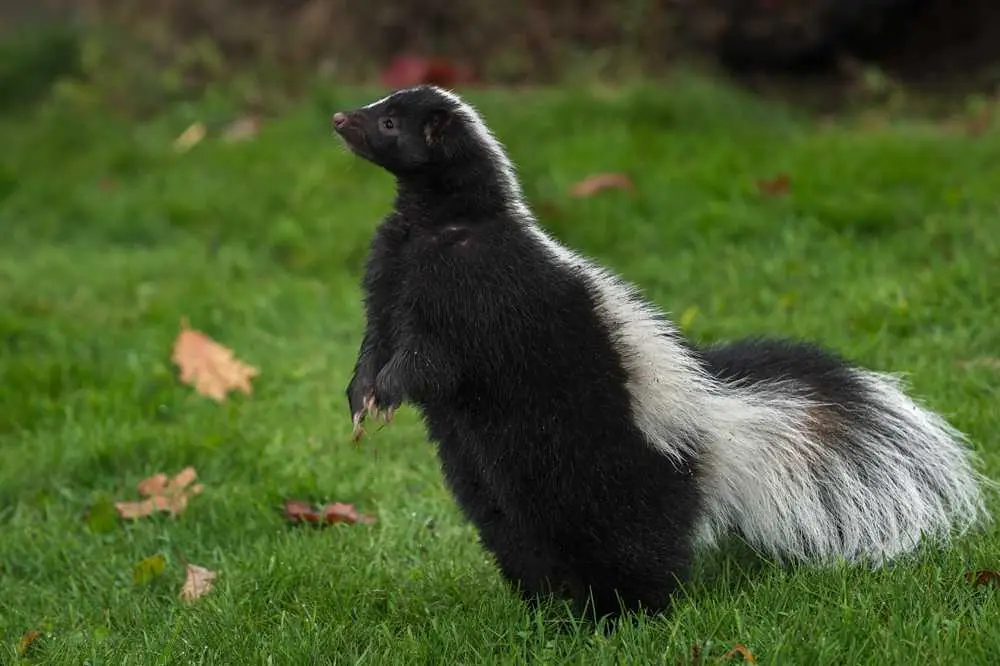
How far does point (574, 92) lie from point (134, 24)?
164 inches

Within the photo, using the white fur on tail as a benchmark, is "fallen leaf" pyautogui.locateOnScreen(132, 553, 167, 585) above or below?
below

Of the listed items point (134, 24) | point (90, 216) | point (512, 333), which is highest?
point (512, 333)

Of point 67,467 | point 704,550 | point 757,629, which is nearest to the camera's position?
point 757,629

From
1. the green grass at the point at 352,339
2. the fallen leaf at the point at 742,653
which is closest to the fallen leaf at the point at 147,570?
the green grass at the point at 352,339

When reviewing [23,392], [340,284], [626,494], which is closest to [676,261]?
[340,284]

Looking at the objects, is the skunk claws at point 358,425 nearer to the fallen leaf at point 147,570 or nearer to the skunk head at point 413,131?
the skunk head at point 413,131

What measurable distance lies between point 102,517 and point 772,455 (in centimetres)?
230

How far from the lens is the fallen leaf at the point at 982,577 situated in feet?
10.9

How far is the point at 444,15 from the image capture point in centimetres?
1051

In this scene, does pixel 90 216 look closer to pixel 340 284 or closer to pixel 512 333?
pixel 340 284

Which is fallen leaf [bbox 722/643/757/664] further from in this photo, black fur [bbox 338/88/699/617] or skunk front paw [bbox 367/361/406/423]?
skunk front paw [bbox 367/361/406/423]

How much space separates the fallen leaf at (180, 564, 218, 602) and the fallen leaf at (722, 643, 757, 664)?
1.56 metres

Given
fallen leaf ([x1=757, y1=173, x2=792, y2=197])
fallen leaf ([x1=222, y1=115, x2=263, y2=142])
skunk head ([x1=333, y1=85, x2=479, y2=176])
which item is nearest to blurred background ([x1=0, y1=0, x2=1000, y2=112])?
fallen leaf ([x1=222, y1=115, x2=263, y2=142])

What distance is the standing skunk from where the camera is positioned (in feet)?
10.9
